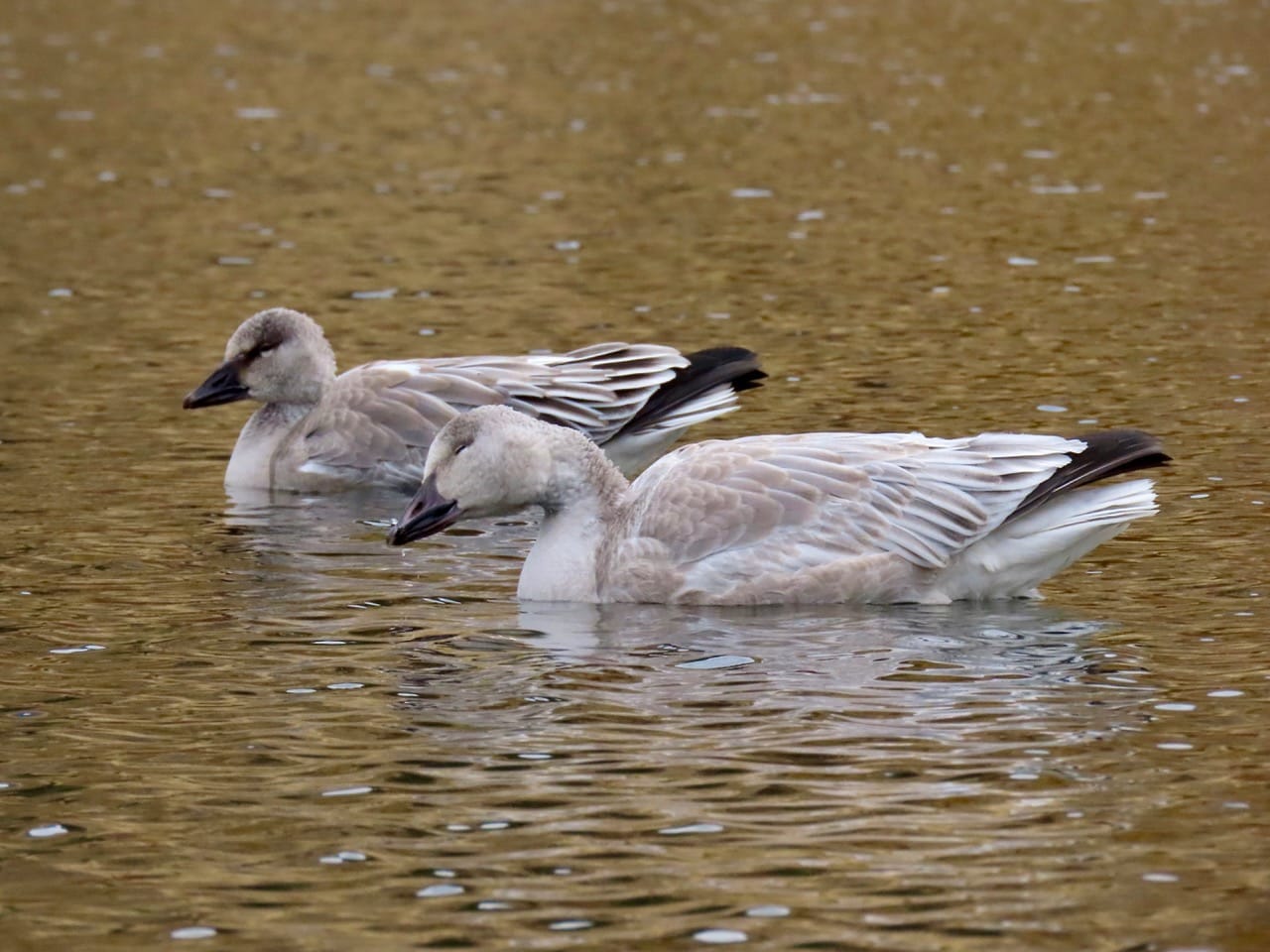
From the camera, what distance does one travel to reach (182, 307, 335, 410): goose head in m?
15.2

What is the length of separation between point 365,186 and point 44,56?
14.3 meters

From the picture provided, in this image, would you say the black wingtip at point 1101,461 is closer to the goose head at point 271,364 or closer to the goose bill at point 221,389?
the goose head at point 271,364

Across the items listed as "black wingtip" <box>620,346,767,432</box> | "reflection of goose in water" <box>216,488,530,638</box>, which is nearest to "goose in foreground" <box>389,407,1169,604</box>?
"reflection of goose in water" <box>216,488,530,638</box>

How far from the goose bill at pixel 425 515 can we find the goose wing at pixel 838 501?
95 cm

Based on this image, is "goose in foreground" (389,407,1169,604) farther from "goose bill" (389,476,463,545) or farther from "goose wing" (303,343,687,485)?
"goose wing" (303,343,687,485)

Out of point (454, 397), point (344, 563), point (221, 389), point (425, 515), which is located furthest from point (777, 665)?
point (221, 389)

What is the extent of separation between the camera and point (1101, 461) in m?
10.8

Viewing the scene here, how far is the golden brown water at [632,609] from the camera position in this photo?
7863 millimetres

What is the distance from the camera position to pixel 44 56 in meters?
38.8

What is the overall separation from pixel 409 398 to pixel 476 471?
10.8 feet

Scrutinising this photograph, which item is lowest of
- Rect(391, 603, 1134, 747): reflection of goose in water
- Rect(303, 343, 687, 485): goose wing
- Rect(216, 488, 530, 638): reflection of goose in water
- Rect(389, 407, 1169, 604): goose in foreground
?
Rect(391, 603, 1134, 747): reflection of goose in water

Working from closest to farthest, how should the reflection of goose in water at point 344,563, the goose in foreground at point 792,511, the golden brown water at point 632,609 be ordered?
the golden brown water at point 632,609, the goose in foreground at point 792,511, the reflection of goose in water at point 344,563

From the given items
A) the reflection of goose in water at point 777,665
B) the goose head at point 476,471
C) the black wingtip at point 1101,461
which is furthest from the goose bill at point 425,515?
the black wingtip at point 1101,461

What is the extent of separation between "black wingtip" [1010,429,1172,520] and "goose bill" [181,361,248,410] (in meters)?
6.24
